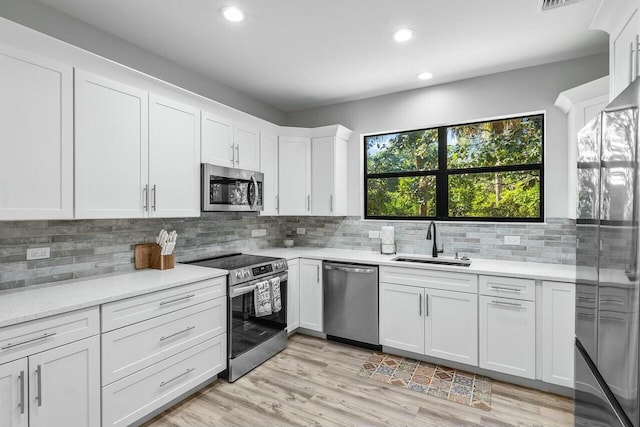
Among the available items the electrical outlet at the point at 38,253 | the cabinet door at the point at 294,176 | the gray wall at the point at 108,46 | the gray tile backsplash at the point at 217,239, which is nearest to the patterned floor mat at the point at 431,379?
the gray tile backsplash at the point at 217,239

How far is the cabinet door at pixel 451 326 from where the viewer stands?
2.78 m

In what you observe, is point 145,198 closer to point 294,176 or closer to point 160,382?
point 160,382

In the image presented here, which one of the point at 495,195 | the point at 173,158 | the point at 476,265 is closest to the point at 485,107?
the point at 495,195

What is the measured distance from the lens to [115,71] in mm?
2209

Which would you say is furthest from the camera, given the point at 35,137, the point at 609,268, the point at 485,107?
the point at 485,107

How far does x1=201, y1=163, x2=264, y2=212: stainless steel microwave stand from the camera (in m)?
2.84

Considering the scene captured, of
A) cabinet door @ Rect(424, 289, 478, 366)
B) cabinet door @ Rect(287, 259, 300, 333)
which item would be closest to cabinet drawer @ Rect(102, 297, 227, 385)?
cabinet door @ Rect(287, 259, 300, 333)

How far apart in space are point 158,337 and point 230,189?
1410mm

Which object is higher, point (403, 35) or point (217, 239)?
point (403, 35)

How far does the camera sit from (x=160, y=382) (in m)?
2.19

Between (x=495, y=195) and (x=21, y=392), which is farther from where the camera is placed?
(x=495, y=195)

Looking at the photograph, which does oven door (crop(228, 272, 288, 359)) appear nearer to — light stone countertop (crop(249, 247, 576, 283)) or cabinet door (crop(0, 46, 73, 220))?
light stone countertop (crop(249, 247, 576, 283))

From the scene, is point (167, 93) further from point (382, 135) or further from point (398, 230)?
point (398, 230)

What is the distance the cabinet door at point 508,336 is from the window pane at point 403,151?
164 cm
